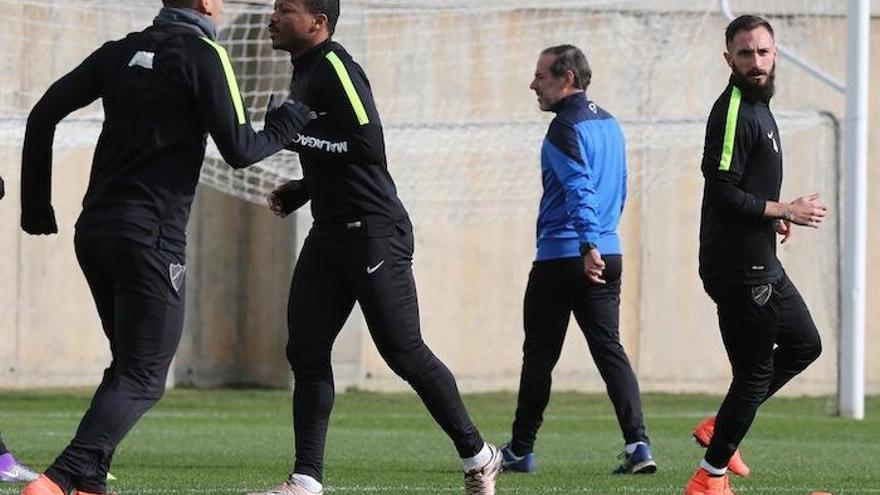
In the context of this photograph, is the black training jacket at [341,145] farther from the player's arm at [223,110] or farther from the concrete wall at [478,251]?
the concrete wall at [478,251]


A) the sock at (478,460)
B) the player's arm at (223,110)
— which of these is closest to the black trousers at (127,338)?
the player's arm at (223,110)

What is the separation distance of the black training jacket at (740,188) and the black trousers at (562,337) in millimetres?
1635

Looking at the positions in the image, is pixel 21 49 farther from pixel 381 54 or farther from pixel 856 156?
pixel 856 156

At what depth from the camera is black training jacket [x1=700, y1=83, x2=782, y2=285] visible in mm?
6598

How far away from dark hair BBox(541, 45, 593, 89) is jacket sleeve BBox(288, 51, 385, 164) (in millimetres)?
2132

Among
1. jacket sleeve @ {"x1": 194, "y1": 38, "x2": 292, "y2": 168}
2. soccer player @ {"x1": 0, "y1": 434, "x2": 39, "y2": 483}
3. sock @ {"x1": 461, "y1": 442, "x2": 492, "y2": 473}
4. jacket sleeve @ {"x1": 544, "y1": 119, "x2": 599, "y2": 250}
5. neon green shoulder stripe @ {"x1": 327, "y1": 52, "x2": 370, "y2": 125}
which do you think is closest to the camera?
jacket sleeve @ {"x1": 194, "y1": 38, "x2": 292, "y2": 168}

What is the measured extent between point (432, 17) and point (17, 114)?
4.15 metres

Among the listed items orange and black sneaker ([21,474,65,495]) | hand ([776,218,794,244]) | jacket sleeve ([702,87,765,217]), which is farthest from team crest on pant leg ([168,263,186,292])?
hand ([776,218,794,244])

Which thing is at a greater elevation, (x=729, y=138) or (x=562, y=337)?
(x=729, y=138)

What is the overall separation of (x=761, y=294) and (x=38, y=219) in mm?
2600

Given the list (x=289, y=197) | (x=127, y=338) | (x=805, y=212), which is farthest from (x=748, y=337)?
(x=127, y=338)

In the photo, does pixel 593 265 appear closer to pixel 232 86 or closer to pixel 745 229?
pixel 745 229

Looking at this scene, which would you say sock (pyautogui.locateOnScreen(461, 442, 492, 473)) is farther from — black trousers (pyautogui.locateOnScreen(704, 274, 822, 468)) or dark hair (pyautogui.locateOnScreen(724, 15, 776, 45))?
dark hair (pyautogui.locateOnScreen(724, 15, 776, 45))

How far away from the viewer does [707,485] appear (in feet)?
22.1
